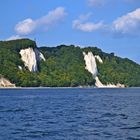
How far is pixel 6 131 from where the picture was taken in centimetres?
4553

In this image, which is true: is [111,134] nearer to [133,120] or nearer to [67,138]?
[67,138]

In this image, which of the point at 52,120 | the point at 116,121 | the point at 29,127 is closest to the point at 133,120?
the point at 116,121

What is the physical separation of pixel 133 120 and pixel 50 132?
544 inches

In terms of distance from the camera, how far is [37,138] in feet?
135

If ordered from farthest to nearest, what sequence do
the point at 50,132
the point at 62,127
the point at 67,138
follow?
the point at 62,127 < the point at 50,132 < the point at 67,138

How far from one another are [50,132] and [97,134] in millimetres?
4519

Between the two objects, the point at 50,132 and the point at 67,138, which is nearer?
the point at 67,138

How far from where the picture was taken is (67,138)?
1614 inches

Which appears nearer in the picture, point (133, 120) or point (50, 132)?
point (50, 132)

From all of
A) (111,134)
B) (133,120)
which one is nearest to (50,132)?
(111,134)

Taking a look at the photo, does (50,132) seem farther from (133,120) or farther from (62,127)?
(133,120)

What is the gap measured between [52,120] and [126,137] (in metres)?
16.7

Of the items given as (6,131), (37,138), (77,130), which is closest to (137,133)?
(77,130)

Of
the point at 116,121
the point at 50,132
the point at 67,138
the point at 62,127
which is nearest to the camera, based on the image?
the point at 67,138
